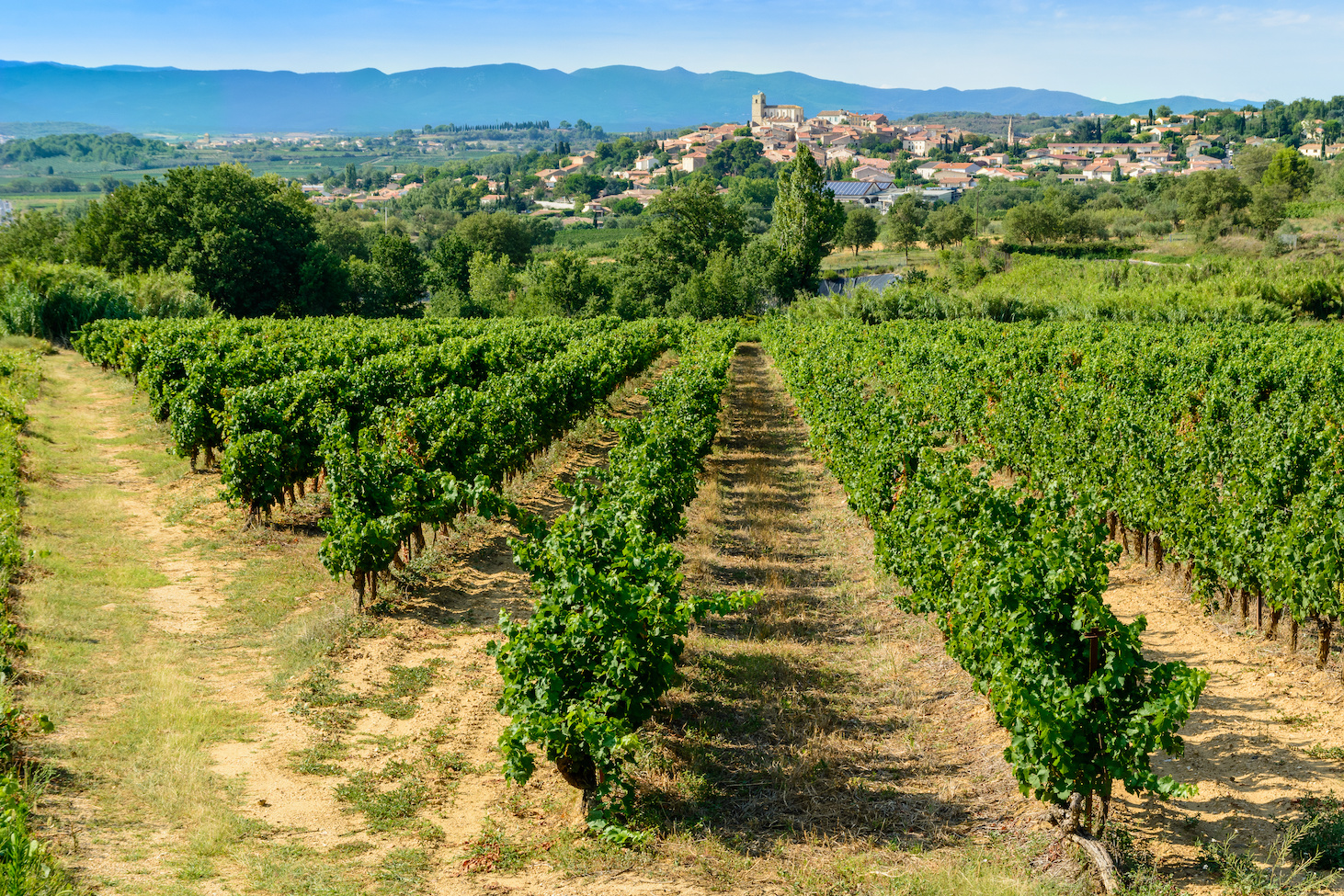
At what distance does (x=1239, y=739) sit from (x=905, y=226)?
89.9 m

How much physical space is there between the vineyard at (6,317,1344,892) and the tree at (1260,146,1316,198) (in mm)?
85700

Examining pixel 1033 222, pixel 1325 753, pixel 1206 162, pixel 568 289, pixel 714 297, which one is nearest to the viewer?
pixel 1325 753

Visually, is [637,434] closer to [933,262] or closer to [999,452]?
[999,452]

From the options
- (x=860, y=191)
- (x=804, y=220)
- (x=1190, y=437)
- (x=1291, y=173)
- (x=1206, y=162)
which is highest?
(x=1206, y=162)

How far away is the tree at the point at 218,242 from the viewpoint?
4797 cm

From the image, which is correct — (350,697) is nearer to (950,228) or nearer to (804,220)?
(804,220)

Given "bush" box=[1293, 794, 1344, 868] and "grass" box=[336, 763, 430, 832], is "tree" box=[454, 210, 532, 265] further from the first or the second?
"bush" box=[1293, 794, 1344, 868]

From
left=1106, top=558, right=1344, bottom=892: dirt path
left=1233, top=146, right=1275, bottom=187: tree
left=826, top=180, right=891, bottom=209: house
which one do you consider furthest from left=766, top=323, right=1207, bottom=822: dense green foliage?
left=826, top=180, right=891, bottom=209: house

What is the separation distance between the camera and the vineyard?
6305 millimetres

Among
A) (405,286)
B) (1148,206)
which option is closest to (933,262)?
(1148,206)

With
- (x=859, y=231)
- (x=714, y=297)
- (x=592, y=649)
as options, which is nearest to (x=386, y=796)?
(x=592, y=649)

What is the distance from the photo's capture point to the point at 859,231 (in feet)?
329

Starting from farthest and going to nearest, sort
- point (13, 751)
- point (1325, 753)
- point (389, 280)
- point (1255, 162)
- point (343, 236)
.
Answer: point (1255, 162)
point (343, 236)
point (389, 280)
point (1325, 753)
point (13, 751)

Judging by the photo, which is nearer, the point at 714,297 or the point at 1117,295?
the point at 1117,295
